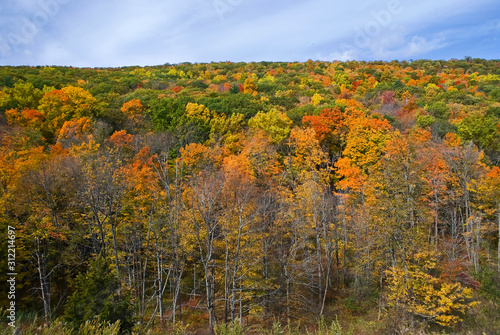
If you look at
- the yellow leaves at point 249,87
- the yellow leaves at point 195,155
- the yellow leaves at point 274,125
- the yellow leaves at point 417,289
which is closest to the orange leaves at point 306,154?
the yellow leaves at point 274,125

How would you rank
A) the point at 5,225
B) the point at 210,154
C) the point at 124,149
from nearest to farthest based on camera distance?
1. the point at 5,225
2. the point at 210,154
3. the point at 124,149

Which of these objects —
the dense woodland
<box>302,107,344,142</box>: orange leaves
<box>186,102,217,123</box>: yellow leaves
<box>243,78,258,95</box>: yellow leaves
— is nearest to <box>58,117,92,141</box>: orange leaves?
the dense woodland

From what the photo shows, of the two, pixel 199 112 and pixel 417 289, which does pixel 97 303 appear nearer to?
pixel 417 289

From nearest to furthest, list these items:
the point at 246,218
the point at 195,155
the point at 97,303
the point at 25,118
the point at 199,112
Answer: the point at 97,303
the point at 246,218
the point at 195,155
the point at 25,118
the point at 199,112

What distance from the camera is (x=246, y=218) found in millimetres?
17219

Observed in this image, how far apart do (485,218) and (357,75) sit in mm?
56558

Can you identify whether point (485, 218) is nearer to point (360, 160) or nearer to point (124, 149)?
point (360, 160)

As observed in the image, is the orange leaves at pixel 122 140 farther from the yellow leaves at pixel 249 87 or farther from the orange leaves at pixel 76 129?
the yellow leaves at pixel 249 87

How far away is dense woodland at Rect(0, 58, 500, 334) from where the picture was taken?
1492 cm

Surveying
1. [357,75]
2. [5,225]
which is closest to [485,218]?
[5,225]

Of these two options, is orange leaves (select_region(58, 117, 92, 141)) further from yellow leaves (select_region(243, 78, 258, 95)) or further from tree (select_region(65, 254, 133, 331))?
yellow leaves (select_region(243, 78, 258, 95))

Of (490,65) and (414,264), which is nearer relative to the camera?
(414,264)

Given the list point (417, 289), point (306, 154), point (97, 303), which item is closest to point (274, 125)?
point (306, 154)

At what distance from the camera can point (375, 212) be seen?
15383mm
